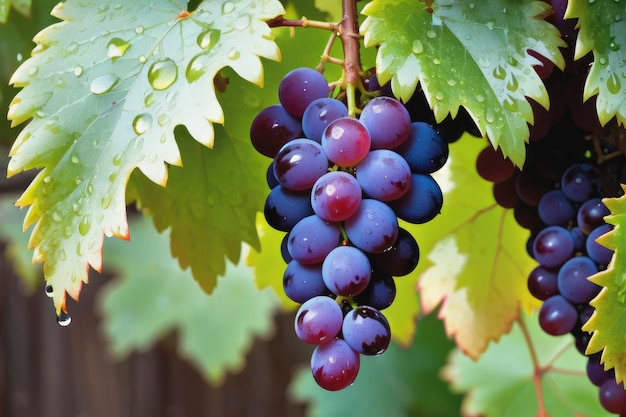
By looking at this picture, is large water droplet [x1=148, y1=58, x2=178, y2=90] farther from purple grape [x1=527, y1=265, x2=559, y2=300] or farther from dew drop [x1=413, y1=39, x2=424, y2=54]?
purple grape [x1=527, y1=265, x2=559, y2=300]

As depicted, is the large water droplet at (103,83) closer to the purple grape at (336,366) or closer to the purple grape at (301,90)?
the purple grape at (301,90)

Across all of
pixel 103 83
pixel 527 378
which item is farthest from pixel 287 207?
pixel 527 378

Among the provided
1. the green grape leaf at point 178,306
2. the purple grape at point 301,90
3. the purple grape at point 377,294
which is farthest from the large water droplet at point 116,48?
the green grape leaf at point 178,306

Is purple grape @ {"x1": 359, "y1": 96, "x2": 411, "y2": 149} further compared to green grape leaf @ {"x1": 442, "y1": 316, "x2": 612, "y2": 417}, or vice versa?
green grape leaf @ {"x1": 442, "y1": 316, "x2": 612, "y2": 417}

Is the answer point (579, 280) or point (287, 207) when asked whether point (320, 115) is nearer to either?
point (287, 207)

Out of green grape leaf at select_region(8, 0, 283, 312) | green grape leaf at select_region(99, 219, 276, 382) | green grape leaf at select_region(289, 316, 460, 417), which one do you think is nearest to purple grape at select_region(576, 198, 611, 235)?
green grape leaf at select_region(8, 0, 283, 312)

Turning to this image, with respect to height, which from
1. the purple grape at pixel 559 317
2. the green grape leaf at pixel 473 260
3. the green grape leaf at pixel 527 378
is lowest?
the green grape leaf at pixel 527 378

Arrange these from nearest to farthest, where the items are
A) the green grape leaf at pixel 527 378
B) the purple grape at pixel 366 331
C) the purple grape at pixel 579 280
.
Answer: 1. the purple grape at pixel 366 331
2. the purple grape at pixel 579 280
3. the green grape leaf at pixel 527 378
